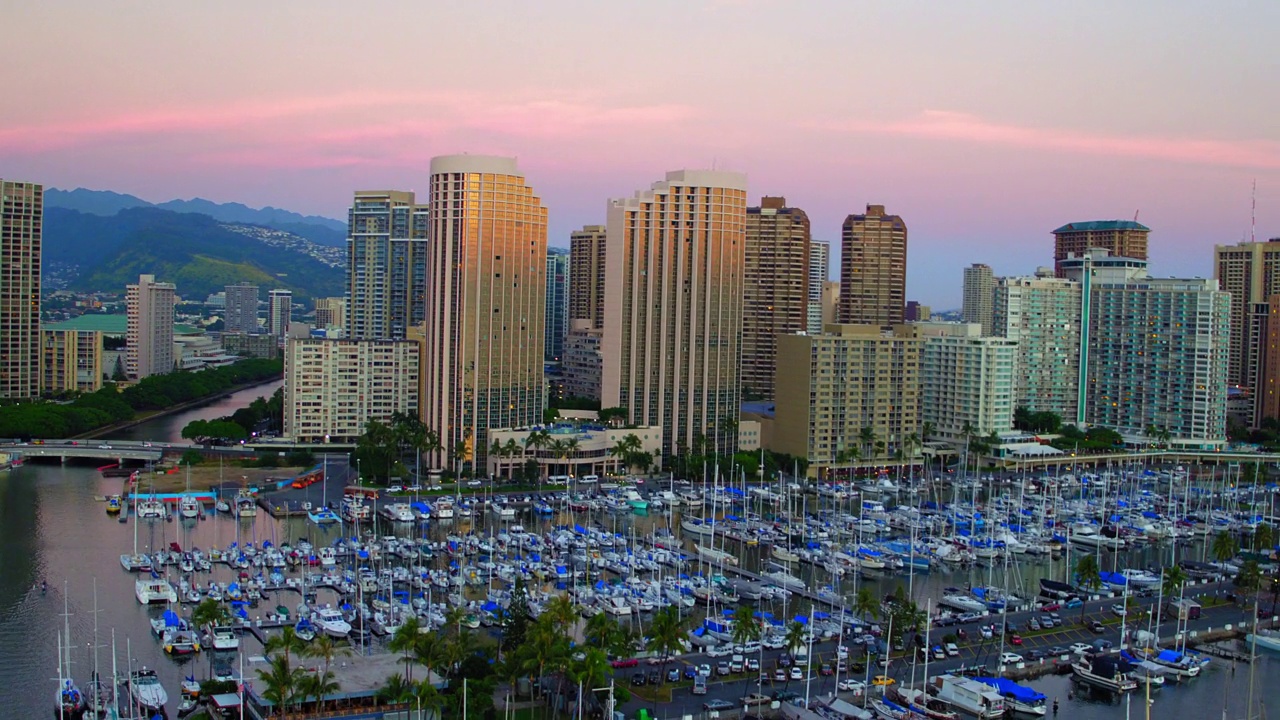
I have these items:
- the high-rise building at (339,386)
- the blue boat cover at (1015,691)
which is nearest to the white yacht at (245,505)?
the high-rise building at (339,386)

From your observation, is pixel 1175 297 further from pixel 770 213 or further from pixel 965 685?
pixel 965 685

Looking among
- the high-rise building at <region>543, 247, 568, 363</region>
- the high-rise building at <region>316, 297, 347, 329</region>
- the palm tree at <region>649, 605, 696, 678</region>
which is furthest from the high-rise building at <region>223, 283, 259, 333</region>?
the palm tree at <region>649, 605, 696, 678</region>

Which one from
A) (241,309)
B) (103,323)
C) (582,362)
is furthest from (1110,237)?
(241,309)

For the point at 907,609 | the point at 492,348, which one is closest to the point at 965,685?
the point at 907,609

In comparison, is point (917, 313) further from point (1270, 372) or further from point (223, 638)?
point (223, 638)

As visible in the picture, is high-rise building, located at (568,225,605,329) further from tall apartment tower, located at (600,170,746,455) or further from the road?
the road

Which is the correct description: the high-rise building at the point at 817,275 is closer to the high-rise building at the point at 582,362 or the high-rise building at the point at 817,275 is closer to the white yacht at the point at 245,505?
the high-rise building at the point at 582,362

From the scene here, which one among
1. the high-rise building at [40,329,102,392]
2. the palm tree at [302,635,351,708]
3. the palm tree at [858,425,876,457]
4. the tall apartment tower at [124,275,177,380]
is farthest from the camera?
the tall apartment tower at [124,275,177,380]
